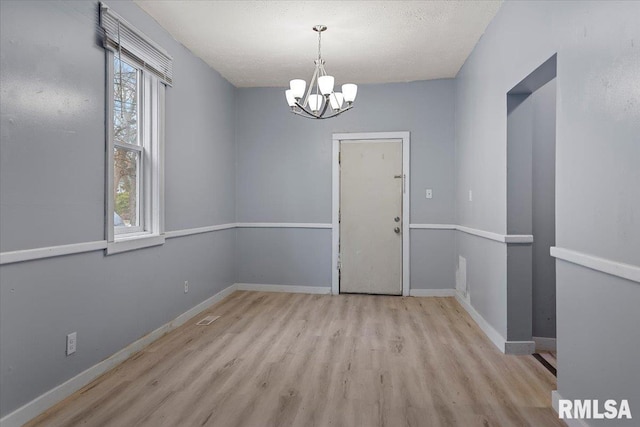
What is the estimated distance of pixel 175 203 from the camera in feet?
11.1

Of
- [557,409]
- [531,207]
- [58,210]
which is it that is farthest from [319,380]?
[531,207]

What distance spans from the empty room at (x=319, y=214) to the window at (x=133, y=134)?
2 cm

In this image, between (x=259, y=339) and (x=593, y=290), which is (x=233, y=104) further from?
(x=593, y=290)

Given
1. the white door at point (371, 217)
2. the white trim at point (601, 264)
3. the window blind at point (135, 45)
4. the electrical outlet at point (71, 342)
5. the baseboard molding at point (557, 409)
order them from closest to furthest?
the white trim at point (601, 264), the baseboard molding at point (557, 409), the electrical outlet at point (71, 342), the window blind at point (135, 45), the white door at point (371, 217)

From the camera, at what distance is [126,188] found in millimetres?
2875

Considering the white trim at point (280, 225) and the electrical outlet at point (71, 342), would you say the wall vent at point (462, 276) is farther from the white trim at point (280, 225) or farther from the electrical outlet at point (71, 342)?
the electrical outlet at point (71, 342)

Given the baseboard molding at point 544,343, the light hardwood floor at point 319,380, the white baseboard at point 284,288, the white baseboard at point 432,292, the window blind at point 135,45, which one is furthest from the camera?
the white baseboard at point 284,288

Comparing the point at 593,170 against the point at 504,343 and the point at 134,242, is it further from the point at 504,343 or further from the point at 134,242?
the point at 134,242

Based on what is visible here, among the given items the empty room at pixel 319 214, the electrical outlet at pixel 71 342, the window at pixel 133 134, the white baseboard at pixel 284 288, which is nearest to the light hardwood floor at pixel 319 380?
the empty room at pixel 319 214

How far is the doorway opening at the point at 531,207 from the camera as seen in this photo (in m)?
2.73

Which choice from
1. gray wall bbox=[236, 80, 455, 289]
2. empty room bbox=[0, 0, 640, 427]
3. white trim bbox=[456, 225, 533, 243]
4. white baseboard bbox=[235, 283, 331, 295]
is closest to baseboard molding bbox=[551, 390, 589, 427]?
empty room bbox=[0, 0, 640, 427]

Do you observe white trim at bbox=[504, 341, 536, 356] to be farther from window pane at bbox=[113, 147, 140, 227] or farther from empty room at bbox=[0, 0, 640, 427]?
window pane at bbox=[113, 147, 140, 227]

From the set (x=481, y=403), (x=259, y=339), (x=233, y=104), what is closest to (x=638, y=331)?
(x=481, y=403)

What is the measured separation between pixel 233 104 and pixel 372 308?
121 inches
